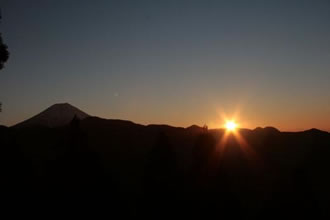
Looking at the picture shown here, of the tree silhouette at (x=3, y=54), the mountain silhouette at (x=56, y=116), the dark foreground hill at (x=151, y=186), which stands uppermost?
the mountain silhouette at (x=56, y=116)

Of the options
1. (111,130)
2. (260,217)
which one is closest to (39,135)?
(111,130)

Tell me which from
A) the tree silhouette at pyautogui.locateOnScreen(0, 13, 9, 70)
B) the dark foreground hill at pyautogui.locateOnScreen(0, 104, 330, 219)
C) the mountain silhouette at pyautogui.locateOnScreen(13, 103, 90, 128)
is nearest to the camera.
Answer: the tree silhouette at pyautogui.locateOnScreen(0, 13, 9, 70)

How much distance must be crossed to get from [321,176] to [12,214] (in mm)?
58249

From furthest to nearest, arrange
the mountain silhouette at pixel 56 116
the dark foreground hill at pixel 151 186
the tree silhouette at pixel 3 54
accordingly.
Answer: the mountain silhouette at pixel 56 116, the dark foreground hill at pixel 151 186, the tree silhouette at pixel 3 54

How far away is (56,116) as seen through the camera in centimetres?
15900

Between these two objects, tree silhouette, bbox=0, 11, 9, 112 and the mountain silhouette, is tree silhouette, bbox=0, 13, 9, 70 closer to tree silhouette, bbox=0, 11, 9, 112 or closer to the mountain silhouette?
tree silhouette, bbox=0, 11, 9, 112

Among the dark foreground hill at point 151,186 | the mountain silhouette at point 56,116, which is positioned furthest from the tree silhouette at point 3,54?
the mountain silhouette at point 56,116

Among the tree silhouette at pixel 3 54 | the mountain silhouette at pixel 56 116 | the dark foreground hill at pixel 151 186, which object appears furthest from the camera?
the mountain silhouette at pixel 56 116

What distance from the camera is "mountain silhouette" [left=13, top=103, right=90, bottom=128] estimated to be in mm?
144750

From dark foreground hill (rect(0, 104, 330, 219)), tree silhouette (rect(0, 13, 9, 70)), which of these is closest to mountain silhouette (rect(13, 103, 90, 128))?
dark foreground hill (rect(0, 104, 330, 219))

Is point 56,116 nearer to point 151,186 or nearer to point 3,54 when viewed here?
point 151,186

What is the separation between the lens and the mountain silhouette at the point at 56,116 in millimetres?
144750

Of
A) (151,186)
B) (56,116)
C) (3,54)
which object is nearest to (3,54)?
(3,54)

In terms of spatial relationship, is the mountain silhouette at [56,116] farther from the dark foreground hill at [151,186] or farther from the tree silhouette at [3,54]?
the tree silhouette at [3,54]
